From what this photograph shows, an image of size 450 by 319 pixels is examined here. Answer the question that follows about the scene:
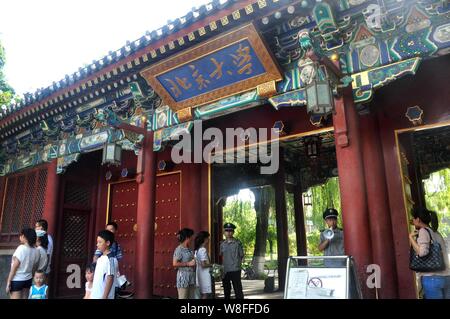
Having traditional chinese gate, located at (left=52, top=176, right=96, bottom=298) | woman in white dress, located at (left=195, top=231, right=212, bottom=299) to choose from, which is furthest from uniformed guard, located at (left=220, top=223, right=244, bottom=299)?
traditional chinese gate, located at (left=52, top=176, right=96, bottom=298)

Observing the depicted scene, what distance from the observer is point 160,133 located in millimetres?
6105

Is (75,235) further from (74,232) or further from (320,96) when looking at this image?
(320,96)

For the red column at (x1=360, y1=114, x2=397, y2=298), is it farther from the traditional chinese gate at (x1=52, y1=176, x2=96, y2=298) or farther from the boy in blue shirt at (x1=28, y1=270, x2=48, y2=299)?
the traditional chinese gate at (x1=52, y1=176, x2=96, y2=298)

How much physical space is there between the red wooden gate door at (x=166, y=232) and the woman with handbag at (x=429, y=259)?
444cm

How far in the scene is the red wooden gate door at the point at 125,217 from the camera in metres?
7.79

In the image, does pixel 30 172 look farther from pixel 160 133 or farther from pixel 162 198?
pixel 160 133

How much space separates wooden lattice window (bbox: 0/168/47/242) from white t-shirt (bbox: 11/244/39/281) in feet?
13.3

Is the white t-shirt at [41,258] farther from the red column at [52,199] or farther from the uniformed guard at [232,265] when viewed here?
the red column at [52,199]

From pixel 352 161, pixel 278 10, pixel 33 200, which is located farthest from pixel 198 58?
pixel 33 200

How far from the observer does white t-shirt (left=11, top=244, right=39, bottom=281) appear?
184 inches

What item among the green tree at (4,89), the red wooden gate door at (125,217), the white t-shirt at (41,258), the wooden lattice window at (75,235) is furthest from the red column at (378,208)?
the green tree at (4,89)

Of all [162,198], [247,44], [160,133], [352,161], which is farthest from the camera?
[162,198]

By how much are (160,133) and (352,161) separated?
3229 millimetres

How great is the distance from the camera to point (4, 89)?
46.9 ft
